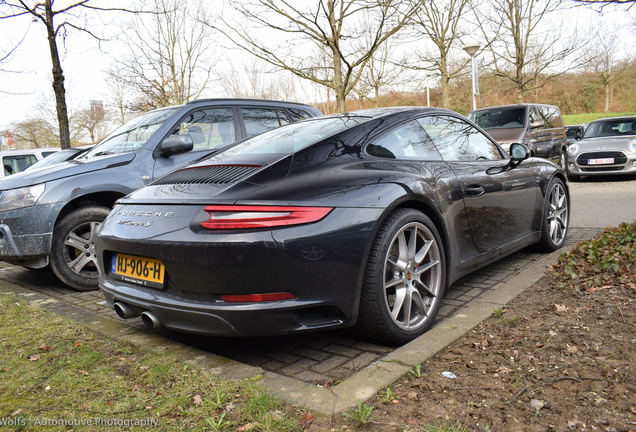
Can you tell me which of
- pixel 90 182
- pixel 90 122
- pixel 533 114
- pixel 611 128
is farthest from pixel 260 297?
pixel 90 122

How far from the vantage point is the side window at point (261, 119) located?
18.8 feet

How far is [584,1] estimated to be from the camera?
4.97m

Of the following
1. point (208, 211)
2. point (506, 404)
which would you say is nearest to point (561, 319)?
point (506, 404)

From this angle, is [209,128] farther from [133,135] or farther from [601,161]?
[601,161]

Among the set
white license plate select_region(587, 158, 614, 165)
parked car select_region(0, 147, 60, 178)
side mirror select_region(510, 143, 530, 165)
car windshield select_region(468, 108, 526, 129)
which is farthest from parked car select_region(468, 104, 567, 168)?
parked car select_region(0, 147, 60, 178)

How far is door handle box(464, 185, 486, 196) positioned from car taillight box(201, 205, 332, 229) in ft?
4.76

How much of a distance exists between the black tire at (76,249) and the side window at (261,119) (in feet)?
6.12

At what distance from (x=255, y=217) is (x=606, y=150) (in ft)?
37.0

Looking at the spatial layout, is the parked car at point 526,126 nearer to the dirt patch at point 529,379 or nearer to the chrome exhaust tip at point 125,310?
the dirt patch at point 529,379

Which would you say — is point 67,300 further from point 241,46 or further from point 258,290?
point 241,46

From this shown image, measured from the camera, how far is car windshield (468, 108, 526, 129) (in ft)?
37.0

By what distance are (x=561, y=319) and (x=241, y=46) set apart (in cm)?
1017

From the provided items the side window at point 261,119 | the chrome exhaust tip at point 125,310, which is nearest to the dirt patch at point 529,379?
the chrome exhaust tip at point 125,310

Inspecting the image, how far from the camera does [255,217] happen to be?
2336 millimetres
